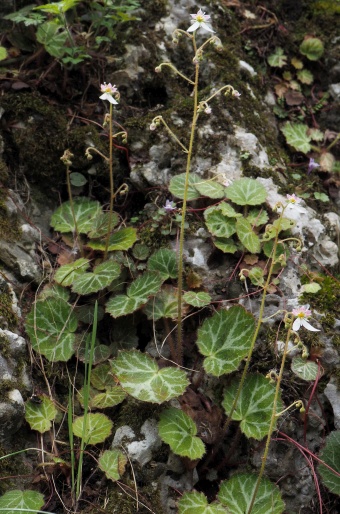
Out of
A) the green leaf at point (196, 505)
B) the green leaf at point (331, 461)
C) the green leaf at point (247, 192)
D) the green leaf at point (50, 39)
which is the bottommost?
the green leaf at point (196, 505)

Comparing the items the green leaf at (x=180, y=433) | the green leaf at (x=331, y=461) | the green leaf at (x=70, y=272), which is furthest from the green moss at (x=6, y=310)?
the green leaf at (x=331, y=461)

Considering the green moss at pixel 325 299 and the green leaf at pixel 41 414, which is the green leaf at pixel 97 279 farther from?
the green moss at pixel 325 299

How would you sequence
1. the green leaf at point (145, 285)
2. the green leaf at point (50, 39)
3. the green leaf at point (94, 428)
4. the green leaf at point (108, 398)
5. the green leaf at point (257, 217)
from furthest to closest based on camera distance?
the green leaf at point (50, 39) → the green leaf at point (257, 217) → the green leaf at point (145, 285) → the green leaf at point (108, 398) → the green leaf at point (94, 428)

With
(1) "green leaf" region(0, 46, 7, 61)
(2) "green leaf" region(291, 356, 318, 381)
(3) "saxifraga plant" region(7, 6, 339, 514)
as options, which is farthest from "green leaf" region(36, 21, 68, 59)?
(2) "green leaf" region(291, 356, 318, 381)

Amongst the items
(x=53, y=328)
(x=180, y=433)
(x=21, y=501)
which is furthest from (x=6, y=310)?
(x=180, y=433)

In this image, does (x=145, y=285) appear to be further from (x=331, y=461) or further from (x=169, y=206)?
(x=331, y=461)

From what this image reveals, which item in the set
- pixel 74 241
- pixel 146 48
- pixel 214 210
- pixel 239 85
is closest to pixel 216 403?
pixel 214 210
